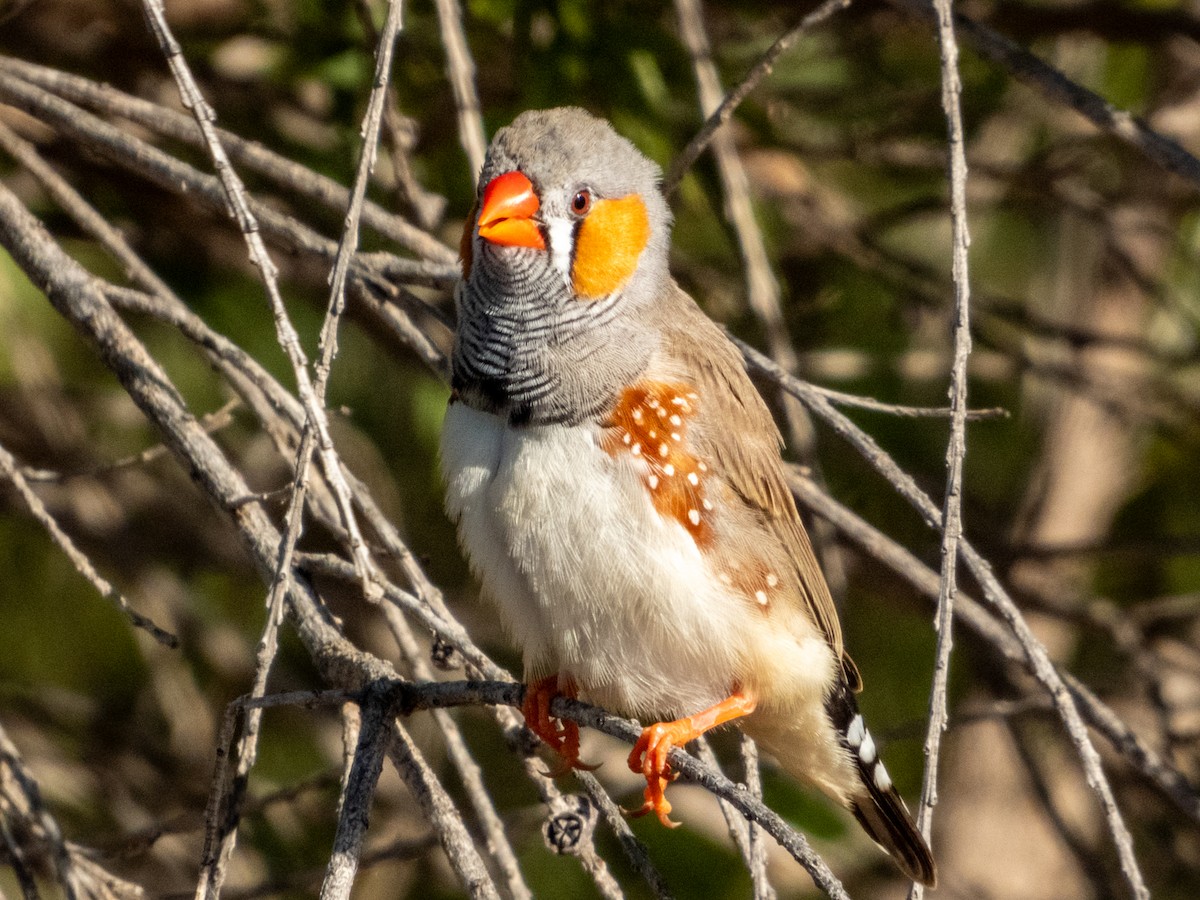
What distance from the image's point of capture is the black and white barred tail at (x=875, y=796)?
10.4 ft

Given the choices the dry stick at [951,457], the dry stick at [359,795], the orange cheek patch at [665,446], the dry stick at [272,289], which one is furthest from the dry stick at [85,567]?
the dry stick at [951,457]

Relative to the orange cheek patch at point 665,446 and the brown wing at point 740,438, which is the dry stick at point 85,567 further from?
the brown wing at point 740,438

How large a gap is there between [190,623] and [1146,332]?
3.73m

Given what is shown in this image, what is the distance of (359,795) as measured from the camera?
225 cm

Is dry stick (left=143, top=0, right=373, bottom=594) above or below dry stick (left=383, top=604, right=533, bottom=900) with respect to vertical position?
above

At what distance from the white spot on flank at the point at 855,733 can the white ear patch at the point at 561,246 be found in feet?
3.78

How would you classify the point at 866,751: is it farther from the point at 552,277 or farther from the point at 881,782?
the point at 552,277

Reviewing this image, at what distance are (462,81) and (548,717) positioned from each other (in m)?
1.37

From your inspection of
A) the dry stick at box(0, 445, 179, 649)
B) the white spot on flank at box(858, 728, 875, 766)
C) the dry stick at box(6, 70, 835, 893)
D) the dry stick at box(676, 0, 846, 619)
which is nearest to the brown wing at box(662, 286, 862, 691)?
the white spot on flank at box(858, 728, 875, 766)

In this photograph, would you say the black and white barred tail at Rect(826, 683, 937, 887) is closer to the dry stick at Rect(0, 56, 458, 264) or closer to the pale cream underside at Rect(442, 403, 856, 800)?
the pale cream underside at Rect(442, 403, 856, 800)

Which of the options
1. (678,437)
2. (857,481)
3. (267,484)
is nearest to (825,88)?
(857,481)

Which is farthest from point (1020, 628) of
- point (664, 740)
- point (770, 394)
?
point (770, 394)

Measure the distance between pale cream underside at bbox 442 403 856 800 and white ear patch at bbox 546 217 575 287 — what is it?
33cm

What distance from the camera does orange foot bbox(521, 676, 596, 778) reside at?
2.94 m
